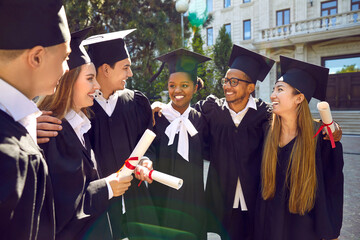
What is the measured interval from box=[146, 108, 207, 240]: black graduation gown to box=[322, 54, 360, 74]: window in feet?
64.2

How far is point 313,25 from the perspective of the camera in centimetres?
1859

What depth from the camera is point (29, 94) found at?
3.82ft

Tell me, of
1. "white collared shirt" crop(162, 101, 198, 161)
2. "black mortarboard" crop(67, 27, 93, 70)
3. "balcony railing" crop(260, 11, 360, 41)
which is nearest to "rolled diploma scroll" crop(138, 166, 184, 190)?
"black mortarboard" crop(67, 27, 93, 70)

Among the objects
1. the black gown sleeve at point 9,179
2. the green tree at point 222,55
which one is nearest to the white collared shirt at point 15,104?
the black gown sleeve at point 9,179

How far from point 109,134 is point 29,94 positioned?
4.77 ft

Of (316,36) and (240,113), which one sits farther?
(316,36)

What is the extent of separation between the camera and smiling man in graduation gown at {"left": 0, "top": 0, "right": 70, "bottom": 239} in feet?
3.15

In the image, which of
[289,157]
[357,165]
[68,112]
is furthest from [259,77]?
[357,165]

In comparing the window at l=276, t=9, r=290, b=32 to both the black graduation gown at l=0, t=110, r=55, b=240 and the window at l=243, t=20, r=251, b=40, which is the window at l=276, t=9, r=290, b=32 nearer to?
the window at l=243, t=20, r=251, b=40

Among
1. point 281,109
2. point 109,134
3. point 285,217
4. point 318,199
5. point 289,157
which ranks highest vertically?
point 281,109

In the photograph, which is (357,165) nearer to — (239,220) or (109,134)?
(239,220)

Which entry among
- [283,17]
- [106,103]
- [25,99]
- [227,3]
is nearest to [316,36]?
[283,17]

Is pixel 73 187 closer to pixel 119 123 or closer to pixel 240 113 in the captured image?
pixel 119 123

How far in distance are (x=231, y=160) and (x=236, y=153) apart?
0.33 feet
